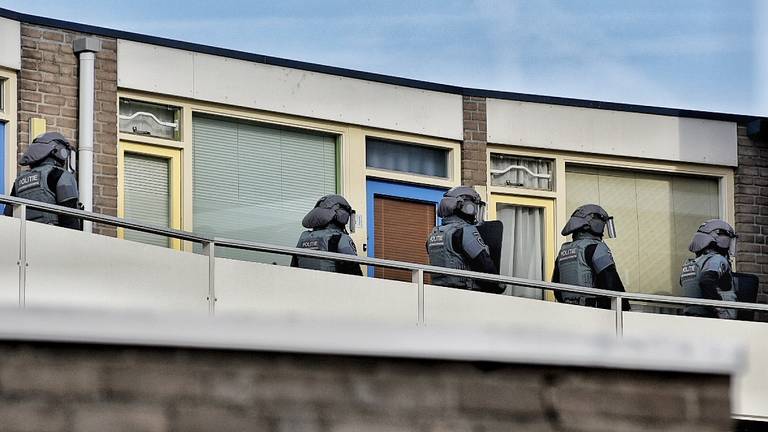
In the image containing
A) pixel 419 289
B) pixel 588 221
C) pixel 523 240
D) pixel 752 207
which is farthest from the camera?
pixel 752 207

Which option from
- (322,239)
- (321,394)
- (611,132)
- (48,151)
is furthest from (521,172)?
(321,394)

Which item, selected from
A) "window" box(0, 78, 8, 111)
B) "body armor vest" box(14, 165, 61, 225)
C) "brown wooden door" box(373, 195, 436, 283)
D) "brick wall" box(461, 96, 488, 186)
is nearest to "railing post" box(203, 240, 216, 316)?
"body armor vest" box(14, 165, 61, 225)

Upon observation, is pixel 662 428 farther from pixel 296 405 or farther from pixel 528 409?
pixel 296 405

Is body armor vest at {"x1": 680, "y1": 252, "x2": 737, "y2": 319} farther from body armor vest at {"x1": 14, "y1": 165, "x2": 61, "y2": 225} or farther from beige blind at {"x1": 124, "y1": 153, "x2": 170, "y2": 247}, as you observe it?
body armor vest at {"x1": 14, "y1": 165, "x2": 61, "y2": 225}

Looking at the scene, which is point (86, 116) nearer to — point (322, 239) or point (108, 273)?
point (322, 239)

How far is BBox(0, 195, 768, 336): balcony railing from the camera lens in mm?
12086

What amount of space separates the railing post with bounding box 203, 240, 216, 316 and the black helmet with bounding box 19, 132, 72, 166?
1.58 meters

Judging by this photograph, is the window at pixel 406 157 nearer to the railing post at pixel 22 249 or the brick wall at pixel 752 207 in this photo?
the brick wall at pixel 752 207

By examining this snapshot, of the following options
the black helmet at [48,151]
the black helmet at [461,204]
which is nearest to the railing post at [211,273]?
the black helmet at [48,151]

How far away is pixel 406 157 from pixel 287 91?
163 centimetres

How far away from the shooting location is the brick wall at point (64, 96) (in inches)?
647

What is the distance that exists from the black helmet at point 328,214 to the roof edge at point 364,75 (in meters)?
2.74

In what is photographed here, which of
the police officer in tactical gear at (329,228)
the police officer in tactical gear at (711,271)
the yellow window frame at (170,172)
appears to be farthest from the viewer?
the yellow window frame at (170,172)

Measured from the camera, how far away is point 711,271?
16.8 metres
